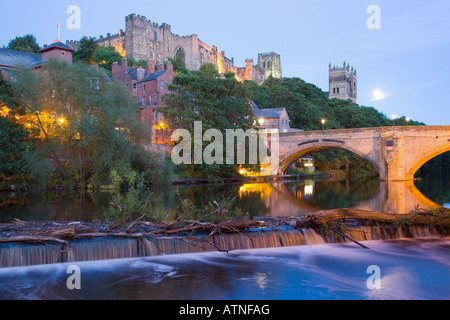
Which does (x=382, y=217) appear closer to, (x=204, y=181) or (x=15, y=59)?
(x=204, y=181)

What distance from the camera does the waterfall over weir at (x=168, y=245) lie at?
9758 millimetres

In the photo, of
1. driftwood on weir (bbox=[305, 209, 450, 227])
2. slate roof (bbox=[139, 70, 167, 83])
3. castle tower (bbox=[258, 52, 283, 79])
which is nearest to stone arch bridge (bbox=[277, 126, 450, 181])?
slate roof (bbox=[139, 70, 167, 83])

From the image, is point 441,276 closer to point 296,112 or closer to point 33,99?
point 33,99

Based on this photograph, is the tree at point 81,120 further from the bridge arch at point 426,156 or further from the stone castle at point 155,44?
the stone castle at point 155,44

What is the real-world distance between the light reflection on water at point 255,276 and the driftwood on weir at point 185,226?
765mm

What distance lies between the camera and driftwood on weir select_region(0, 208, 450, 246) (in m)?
10.3

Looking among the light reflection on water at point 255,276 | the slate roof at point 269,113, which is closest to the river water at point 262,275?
the light reflection on water at point 255,276

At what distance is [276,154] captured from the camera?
4672 cm

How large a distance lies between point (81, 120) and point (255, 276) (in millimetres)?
21192

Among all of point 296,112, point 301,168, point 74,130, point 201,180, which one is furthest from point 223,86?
point 296,112

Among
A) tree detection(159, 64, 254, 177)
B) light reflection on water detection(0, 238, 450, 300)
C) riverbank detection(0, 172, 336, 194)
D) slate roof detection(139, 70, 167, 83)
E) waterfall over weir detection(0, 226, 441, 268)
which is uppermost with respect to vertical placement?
slate roof detection(139, 70, 167, 83)

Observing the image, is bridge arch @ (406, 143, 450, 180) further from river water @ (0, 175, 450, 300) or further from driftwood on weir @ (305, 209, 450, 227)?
river water @ (0, 175, 450, 300)

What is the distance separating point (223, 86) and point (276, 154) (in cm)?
1230

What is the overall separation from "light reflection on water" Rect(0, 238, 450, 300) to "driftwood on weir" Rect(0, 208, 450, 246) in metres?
0.76
